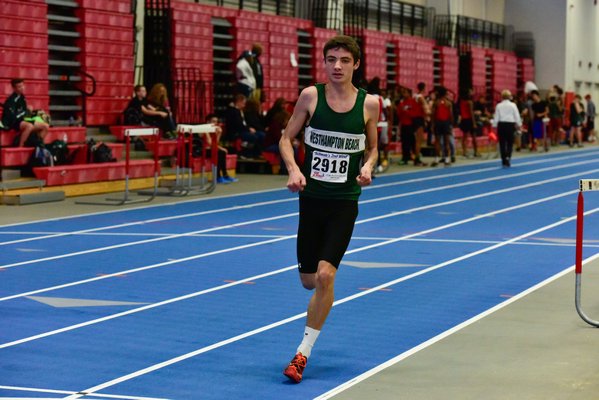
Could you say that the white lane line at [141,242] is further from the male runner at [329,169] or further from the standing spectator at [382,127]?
the standing spectator at [382,127]

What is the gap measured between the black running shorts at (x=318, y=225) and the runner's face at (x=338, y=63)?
2.14ft

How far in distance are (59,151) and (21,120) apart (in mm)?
748

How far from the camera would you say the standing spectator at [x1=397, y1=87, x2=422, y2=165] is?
88.6 feet

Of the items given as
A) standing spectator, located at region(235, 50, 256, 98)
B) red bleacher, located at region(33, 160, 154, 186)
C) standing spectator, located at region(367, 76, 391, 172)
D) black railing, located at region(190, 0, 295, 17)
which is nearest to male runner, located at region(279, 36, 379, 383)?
red bleacher, located at region(33, 160, 154, 186)

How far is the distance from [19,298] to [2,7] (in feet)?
37.6

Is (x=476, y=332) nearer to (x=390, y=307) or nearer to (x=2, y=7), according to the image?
(x=390, y=307)

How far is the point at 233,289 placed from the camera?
9258 millimetres

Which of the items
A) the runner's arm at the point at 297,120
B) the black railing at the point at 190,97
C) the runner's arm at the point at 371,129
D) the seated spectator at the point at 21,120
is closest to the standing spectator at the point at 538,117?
the black railing at the point at 190,97

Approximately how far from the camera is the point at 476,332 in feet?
24.3

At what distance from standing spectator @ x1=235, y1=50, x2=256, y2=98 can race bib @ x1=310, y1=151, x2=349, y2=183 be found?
18.1m

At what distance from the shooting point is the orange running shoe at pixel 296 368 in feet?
19.7

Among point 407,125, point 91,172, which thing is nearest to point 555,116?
point 407,125

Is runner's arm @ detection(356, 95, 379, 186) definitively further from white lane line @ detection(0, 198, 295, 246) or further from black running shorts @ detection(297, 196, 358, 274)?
white lane line @ detection(0, 198, 295, 246)

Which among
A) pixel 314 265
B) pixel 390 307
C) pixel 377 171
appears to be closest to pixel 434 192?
pixel 377 171
